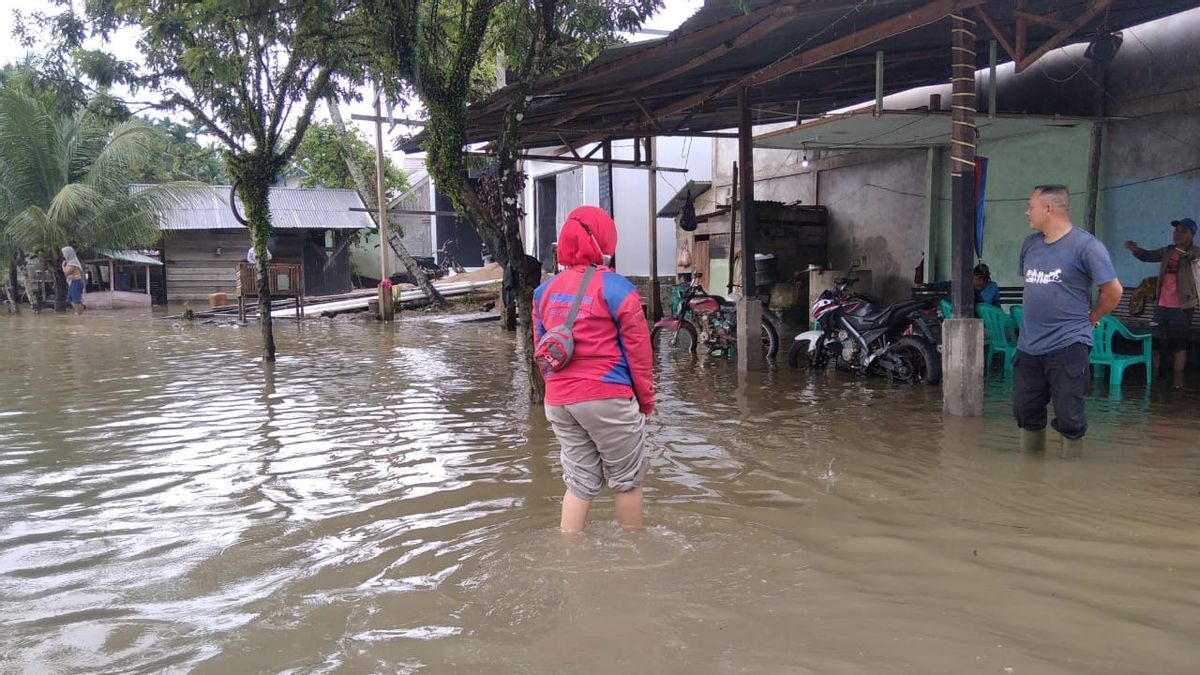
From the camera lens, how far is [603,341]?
143 inches

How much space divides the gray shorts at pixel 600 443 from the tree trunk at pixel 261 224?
8432 millimetres

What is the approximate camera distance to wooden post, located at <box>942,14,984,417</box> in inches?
251

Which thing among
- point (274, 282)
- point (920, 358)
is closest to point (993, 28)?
point (920, 358)

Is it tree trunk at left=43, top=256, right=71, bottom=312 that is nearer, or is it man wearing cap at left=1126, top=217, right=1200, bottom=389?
man wearing cap at left=1126, top=217, right=1200, bottom=389

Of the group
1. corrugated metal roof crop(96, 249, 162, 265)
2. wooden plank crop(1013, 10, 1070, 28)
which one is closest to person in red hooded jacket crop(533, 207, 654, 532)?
wooden plank crop(1013, 10, 1070, 28)

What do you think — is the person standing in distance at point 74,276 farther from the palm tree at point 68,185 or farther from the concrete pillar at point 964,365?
the concrete pillar at point 964,365

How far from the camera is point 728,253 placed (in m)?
14.4

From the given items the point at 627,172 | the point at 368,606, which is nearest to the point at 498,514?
the point at 368,606

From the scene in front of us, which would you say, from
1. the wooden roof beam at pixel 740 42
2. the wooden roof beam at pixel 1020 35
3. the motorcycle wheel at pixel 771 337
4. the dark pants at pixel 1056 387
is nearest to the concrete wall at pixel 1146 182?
the wooden roof beam at pixel 1020 35

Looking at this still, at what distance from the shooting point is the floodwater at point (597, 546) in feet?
9.21

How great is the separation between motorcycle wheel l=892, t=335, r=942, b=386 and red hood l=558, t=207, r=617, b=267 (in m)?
5.56

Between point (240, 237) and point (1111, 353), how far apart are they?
25631mm

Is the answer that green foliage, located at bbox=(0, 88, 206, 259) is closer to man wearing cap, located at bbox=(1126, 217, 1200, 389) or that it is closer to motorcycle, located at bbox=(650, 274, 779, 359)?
motorcycle, located at bbox=(650, 274, 779, 359)

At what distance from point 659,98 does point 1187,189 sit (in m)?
6.18
